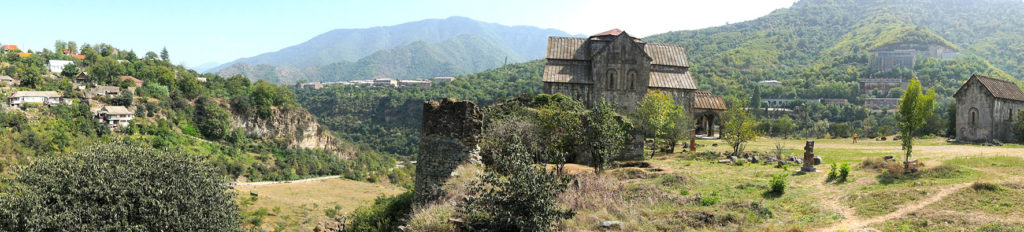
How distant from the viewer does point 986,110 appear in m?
31.2

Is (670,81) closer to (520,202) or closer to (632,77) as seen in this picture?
(632,77)

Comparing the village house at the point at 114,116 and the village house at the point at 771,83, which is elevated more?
the village house at the point at 771,83

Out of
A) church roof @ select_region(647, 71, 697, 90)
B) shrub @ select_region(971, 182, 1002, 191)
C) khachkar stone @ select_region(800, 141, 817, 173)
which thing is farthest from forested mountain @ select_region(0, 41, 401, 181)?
shrub @ select_region(971, 182, 1002, 191)

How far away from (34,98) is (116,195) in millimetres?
59087

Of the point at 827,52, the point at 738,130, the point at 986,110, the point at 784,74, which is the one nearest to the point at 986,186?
the point at 738,130

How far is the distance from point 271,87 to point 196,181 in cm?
7904

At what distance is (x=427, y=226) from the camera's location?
10922 mm

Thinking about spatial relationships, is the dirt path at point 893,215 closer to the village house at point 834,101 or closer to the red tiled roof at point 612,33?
the red tiled roof at point 612,33

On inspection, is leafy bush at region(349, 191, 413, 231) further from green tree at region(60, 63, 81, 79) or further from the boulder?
green tree at region(60, 63, 81, 79)

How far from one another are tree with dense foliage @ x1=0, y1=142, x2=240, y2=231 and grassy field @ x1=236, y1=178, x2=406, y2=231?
18.9 meters

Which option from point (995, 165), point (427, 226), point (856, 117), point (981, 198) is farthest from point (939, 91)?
point (427, 226)

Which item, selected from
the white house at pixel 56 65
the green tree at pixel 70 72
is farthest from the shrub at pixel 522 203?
the white house at pixel 56 65

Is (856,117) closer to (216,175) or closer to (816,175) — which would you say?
(816,175)

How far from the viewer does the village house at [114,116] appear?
59812mm
